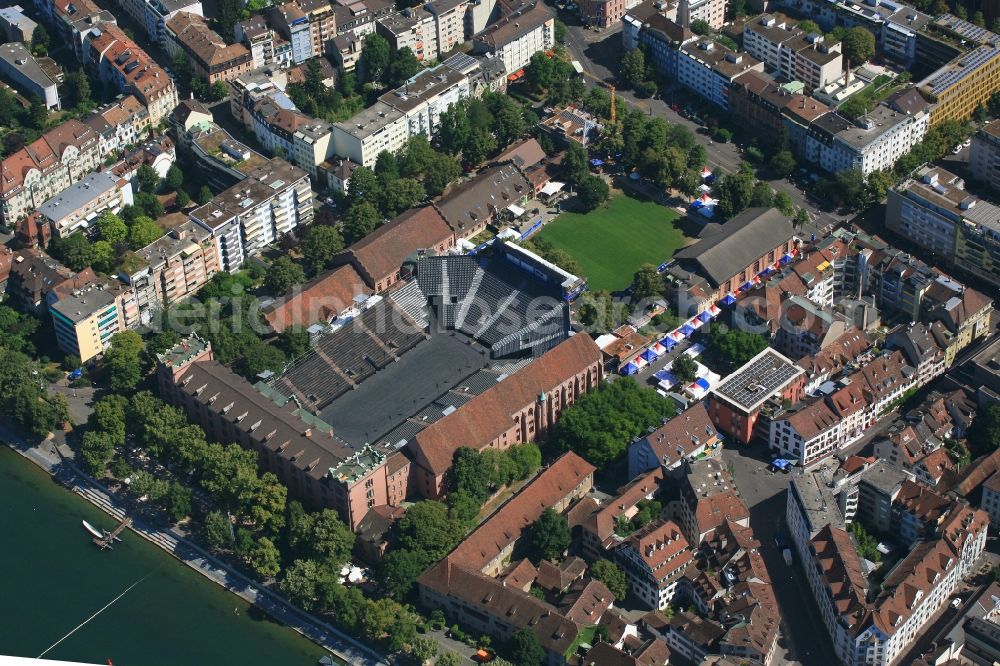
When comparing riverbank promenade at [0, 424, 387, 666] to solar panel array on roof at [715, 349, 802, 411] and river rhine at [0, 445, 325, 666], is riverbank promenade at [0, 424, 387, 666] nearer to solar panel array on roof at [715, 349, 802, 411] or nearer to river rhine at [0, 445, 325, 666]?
river rhine at [0, 445, 325, 666]

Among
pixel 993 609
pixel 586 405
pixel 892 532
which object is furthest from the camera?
pixel 586 405

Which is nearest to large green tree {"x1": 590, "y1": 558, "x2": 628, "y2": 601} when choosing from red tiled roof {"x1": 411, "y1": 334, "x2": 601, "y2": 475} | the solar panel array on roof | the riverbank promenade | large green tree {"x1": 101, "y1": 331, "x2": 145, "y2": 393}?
red tiled roof {"x1": 411, "y1": 334, "x2": 601, "y2": 475}

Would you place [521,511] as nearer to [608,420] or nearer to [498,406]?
[498,406]

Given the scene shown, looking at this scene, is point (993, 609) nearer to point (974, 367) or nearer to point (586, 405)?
point (974, 367)

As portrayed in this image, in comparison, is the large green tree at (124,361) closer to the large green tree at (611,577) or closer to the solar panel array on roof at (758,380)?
the large green tree at (611,577)

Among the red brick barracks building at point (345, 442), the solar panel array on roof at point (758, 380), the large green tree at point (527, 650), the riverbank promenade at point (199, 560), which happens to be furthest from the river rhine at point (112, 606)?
the solar panel array on roof at point (758, 380)

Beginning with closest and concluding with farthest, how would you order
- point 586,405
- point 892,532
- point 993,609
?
point 993,609
point 892,532
point 586,405

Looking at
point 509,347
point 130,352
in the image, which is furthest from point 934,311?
point 130,352
